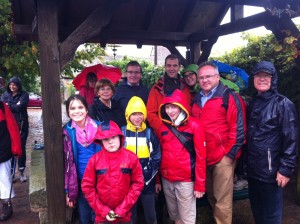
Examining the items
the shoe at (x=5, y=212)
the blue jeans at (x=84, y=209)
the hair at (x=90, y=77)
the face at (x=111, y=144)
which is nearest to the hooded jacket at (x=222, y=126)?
the face at (x=111, y=144)

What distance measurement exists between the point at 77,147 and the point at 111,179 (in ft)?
1.83

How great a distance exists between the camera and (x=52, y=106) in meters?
3.14

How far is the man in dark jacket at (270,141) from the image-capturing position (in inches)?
108

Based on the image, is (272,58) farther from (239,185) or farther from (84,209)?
(84,209)

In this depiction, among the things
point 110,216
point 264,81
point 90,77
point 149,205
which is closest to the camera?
point 110,216

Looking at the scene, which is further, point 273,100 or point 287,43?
point 287,43

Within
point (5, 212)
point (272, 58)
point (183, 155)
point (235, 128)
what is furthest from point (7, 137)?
point (272, 58)

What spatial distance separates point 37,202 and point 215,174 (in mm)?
2170

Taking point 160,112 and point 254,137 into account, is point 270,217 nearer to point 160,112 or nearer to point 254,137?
point 254,137

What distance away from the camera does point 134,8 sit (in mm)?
5109

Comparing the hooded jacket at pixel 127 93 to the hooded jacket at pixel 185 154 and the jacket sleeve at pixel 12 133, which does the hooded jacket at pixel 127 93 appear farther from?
the jacket sleeve at pixel 12 133

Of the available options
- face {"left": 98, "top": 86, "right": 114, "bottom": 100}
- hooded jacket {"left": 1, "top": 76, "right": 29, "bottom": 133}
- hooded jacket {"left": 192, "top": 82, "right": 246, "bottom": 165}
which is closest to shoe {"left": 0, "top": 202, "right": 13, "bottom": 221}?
hooded jacket {"left": 1, "top": 76, "right": 29, "bottom": 133}

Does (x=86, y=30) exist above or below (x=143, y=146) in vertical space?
above

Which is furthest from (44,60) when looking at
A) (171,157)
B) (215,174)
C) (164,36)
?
(164,36)
